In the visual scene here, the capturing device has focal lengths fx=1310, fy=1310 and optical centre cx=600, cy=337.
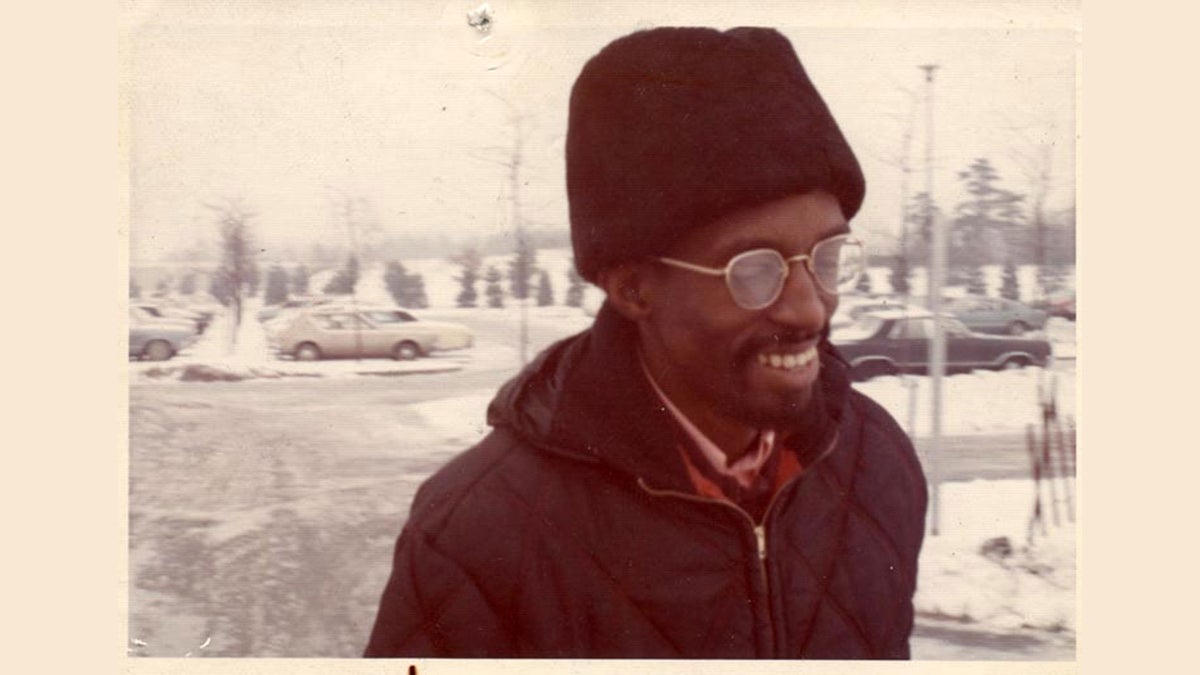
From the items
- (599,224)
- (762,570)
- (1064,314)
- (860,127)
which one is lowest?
(762,570)

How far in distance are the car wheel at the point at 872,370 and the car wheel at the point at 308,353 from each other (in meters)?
1.54

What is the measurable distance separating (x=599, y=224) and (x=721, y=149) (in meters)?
0.39

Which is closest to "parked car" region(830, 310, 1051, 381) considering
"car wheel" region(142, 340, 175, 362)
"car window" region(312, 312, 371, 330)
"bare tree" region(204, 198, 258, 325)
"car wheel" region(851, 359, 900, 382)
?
"car wheel" region(851, 359, 900, 382)

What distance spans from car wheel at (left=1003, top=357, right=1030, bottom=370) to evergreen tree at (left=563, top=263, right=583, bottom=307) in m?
1.24

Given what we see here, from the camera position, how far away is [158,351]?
3.79 meters

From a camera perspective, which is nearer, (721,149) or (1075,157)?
(721,149)

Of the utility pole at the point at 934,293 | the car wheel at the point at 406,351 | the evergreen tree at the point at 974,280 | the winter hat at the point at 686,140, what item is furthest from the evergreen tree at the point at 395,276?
the evergreen tree at the point at 974,280

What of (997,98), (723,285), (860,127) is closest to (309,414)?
(723,285)

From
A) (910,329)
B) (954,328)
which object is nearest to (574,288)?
(910,329)

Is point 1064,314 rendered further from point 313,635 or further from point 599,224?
point 313,635

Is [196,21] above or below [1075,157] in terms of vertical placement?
above

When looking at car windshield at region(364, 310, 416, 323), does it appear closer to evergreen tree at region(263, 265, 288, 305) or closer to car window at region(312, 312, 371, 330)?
car window at region(312, 312, 371, 330)

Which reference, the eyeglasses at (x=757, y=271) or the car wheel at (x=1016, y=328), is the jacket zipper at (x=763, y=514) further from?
the car wheel at (x=1016, y=328)

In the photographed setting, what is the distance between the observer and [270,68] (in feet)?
12.3
